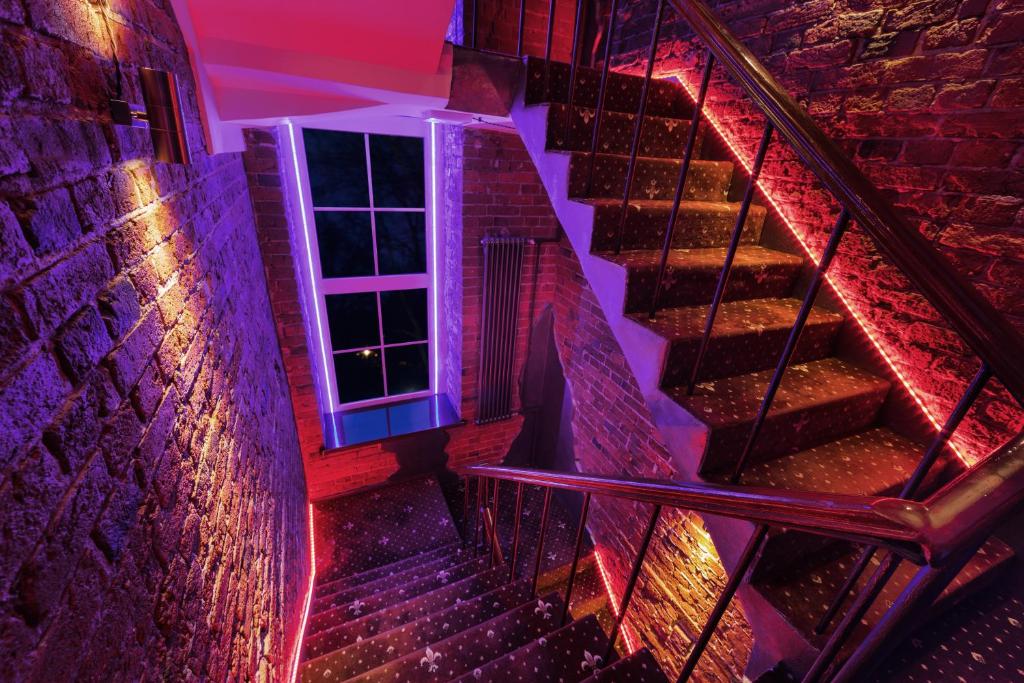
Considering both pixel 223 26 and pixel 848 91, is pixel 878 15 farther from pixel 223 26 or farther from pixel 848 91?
pixel 223 26

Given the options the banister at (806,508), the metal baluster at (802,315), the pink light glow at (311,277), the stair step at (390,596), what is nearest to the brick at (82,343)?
the banister at (806,508)

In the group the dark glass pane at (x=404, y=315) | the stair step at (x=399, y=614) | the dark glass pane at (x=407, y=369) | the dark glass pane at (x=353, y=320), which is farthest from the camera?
the dark glass pane at (x=407, y=369)

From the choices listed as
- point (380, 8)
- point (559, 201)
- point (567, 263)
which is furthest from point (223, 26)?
point (567, 263)

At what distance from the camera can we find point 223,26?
1.33 meters

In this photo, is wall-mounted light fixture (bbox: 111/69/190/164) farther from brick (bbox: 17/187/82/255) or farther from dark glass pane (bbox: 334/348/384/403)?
dark glass pane (bbox: 334/348/384/403)

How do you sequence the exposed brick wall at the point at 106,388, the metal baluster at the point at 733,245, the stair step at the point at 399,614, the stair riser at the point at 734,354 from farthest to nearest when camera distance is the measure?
the stair step at the point at 399,614 → the stair riser at the point at 734,354 → the metal baluster at the point at 733,245 → the exposed brick wall at the point at 106,388

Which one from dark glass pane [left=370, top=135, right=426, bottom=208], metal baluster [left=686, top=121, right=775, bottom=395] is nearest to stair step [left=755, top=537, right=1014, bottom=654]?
metal baluster [left=686, top=121, right=775, bottom=395]

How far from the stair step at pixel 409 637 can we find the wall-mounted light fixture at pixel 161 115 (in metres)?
2.10

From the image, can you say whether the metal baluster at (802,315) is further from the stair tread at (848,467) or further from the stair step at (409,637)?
the stair step at (409,637)

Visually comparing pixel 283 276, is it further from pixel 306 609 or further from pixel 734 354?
pixel 734 354

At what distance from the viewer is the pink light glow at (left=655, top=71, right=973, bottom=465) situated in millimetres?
1599

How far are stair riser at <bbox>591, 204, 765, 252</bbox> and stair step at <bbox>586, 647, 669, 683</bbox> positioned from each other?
58.7 inches

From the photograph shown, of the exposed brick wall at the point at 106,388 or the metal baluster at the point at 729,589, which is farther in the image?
the metal baluster at the point at 729,589

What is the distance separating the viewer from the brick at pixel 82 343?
0.57 metres
